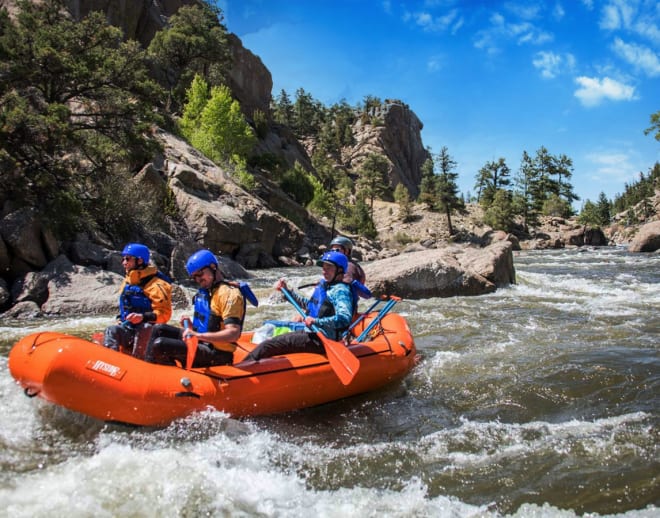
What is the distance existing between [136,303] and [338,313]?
83.9 inches

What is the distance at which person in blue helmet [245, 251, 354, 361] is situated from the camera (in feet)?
17.0

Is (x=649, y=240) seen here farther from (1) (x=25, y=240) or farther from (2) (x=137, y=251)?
(2) (x=137, y=251)

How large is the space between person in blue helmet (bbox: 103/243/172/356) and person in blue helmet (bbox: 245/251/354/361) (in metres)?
1.07

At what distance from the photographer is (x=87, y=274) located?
11047 mm

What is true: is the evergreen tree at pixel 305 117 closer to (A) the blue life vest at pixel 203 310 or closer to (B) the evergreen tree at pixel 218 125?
Result: (B) the evergreen tree at pixel 218 125

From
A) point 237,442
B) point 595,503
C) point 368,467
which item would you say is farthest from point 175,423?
point 595,503

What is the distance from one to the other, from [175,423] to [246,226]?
19.0m

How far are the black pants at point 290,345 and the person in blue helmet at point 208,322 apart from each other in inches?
19.4

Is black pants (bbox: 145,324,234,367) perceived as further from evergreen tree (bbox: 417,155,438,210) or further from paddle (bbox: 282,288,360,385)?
evergreen tree (bbox: 417,155,438,210)

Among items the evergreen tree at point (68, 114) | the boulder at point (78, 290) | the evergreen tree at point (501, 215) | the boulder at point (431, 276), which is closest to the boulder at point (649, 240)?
the boulder at point (431, 276)

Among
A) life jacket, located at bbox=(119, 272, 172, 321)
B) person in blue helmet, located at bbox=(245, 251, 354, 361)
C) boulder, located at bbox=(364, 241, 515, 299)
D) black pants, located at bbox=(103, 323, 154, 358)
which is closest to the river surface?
person in blue helmet, located at bbox=(245, 251, 354, 361)

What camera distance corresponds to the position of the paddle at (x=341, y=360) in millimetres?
4797

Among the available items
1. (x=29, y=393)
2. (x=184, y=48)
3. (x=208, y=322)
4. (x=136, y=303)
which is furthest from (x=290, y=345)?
(x=184, y=48)

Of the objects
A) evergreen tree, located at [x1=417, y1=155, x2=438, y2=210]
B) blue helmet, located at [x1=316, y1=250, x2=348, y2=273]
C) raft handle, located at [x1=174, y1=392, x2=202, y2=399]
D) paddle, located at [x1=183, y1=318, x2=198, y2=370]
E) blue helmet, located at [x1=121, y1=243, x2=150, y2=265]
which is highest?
evergreen tree, located at [x1=417, y1=155, x2=438, y2=210]
